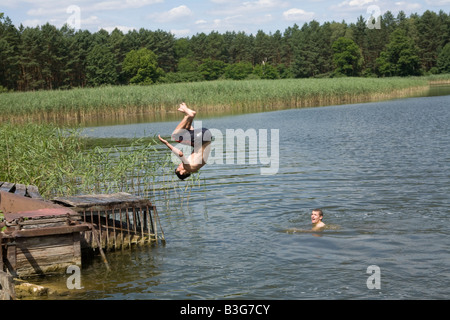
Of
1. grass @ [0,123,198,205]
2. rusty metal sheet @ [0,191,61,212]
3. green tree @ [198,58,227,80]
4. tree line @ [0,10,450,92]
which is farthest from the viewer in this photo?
green tree @ [198,58,227,80]

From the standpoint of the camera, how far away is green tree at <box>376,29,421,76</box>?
11638cm

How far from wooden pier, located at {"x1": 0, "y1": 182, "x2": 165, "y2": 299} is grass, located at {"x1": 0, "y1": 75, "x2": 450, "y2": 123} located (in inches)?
1214

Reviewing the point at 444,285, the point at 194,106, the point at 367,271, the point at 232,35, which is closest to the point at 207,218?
the point at 367,271

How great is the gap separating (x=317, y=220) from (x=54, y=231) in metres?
6.18

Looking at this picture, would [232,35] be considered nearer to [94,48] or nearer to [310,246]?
[94,48]

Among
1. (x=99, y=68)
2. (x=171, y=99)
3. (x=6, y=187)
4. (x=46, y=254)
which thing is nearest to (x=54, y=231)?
(x=46, y=254)

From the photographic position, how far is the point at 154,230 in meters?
13.5

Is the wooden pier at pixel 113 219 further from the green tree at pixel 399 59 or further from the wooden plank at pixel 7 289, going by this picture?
the green tree at pixel 399 59

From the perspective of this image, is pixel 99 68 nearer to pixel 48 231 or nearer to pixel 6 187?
pixel 6 187

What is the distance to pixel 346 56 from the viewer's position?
386 feet

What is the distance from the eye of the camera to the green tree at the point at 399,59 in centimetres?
11638

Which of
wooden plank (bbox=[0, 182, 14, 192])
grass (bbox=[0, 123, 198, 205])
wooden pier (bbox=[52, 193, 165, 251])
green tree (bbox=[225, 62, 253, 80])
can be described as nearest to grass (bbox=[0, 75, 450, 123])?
grass (bbox=[0, 123, 198, 205])

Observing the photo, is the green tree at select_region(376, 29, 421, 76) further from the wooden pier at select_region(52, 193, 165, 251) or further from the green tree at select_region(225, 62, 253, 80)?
the wooden pier at select_region(52, 193, 165, 251)

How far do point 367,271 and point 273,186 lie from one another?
8.66m
